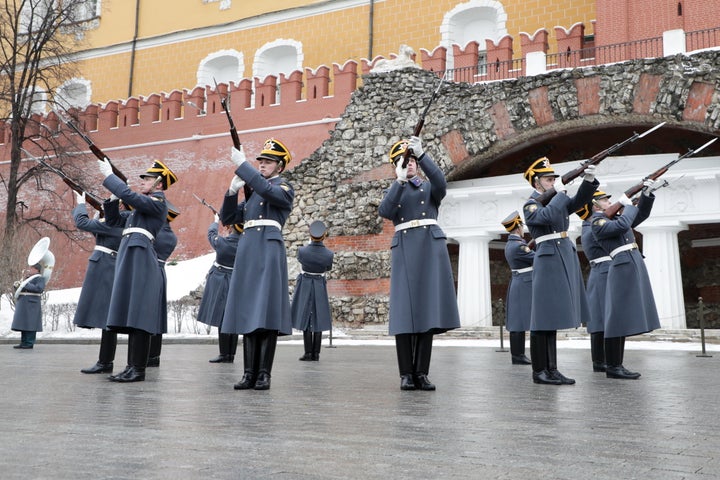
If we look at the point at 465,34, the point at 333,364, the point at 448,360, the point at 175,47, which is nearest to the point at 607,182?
the point at 448,360

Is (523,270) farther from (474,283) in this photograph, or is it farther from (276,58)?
(276,58)

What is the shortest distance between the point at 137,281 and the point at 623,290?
421 cm

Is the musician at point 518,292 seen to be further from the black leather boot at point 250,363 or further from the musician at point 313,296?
the black leather boot at point 250,363

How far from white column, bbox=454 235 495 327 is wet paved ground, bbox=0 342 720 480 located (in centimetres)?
1117

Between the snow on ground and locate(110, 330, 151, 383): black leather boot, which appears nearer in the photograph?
locate(110, 330, 151, 383): black leather boot

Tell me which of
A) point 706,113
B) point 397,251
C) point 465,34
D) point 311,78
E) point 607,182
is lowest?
point 397,251

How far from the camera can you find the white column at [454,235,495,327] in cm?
1778

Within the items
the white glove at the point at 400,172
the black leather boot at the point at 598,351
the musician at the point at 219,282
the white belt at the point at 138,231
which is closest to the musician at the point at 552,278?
the white glove at the point at 400,172

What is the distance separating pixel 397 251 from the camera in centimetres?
590

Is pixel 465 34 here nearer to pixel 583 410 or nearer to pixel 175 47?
pixel 175 47

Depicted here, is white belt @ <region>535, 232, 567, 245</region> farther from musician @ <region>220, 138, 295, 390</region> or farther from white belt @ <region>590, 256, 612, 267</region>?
musician @ <region>220, 138, 295, 390</region>

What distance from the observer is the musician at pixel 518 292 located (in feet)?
30.2

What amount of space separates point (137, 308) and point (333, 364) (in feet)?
10.5

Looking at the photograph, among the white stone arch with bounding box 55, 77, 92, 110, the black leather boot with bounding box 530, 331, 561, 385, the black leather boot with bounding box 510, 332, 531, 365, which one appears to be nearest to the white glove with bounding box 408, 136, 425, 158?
the black leather boot with bounding box 530, 331, 561, 385
